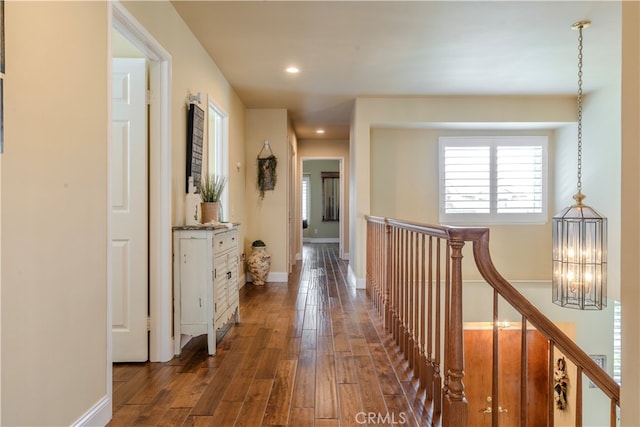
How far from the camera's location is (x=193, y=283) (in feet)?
8.66

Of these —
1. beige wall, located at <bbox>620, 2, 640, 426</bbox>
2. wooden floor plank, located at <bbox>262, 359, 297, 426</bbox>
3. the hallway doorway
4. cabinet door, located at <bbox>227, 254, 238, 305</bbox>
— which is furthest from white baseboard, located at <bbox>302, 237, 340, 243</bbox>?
beige wall, located at <bbox>620, 2, 640, 426</bbox>

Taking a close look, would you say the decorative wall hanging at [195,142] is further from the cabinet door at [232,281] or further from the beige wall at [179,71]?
the cabinet door at [232,281]

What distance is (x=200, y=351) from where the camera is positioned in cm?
274

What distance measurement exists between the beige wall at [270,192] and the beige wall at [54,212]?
12.2 feet

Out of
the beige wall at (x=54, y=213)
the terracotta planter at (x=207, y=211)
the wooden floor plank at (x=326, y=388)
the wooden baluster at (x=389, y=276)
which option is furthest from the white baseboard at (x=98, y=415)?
the wooden baluster at (x=389, y=276)

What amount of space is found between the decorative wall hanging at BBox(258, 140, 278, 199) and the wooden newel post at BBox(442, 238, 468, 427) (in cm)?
407

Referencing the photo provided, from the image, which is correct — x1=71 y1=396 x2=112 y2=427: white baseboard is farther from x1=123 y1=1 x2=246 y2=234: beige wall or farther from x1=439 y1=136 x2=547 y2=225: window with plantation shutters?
x1=439 y1=136 x2=547 y2=225: window with plantation shutters

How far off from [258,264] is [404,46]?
3286mm

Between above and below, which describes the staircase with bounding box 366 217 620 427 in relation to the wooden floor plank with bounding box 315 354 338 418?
above

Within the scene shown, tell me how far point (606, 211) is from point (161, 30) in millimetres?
5321

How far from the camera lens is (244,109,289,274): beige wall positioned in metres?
5.52

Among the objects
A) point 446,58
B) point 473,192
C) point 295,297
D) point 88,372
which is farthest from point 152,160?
point 473,192

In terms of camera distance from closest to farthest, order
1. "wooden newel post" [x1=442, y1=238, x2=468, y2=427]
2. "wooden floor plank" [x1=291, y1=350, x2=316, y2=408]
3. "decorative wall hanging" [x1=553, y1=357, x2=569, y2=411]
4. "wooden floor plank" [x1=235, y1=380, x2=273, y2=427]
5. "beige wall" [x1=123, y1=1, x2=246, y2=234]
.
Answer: "wooden newel post" [x1=442, y1=238, x2=468, y2=427] < "wooden floor plank" [x1=235, y1=380, x2=273, y2=427] < "wooden floor plank" [x1=291, y1=350, x2=316, y2=408] < "beige wall" [x1=123, y1=1, x2=246, y2=234] < "decorative wall hanging" [x1=553, y1=357, x2=569, y2=411]

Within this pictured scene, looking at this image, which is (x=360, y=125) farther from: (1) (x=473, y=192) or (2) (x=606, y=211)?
(2) (x=606, y=211)
